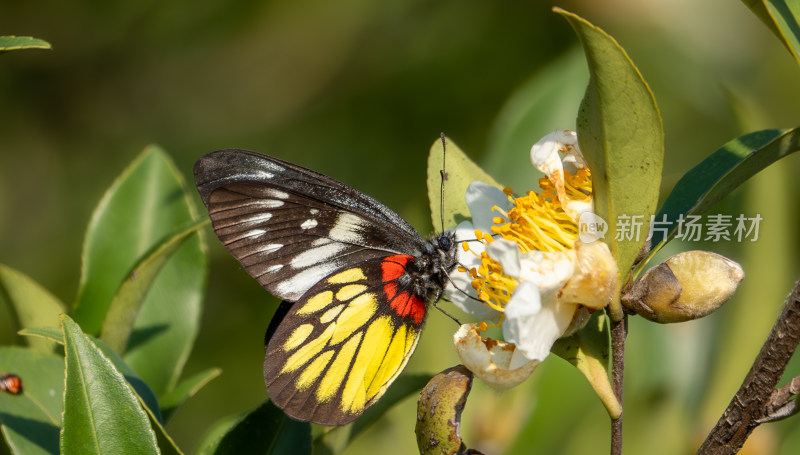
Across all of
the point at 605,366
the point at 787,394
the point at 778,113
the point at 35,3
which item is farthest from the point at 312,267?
the point at 35,3

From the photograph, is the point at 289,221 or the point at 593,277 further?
the point at 289,221

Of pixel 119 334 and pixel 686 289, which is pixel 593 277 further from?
pixel 119 334

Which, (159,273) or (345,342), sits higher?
(159,273)

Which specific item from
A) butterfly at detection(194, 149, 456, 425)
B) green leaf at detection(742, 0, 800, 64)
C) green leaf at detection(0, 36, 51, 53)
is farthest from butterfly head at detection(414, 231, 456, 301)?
green leaf at detection(0, 36, 51, 53)

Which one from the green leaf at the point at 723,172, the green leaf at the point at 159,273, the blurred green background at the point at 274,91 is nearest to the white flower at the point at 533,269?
the green leaf at the point at 723,172

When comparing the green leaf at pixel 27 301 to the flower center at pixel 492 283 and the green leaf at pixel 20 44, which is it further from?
the flower center at pixel 492 283

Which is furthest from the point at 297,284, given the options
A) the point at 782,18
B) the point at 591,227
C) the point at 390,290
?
the point at 782,18

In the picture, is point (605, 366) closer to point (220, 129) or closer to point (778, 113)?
point (778, 113)
